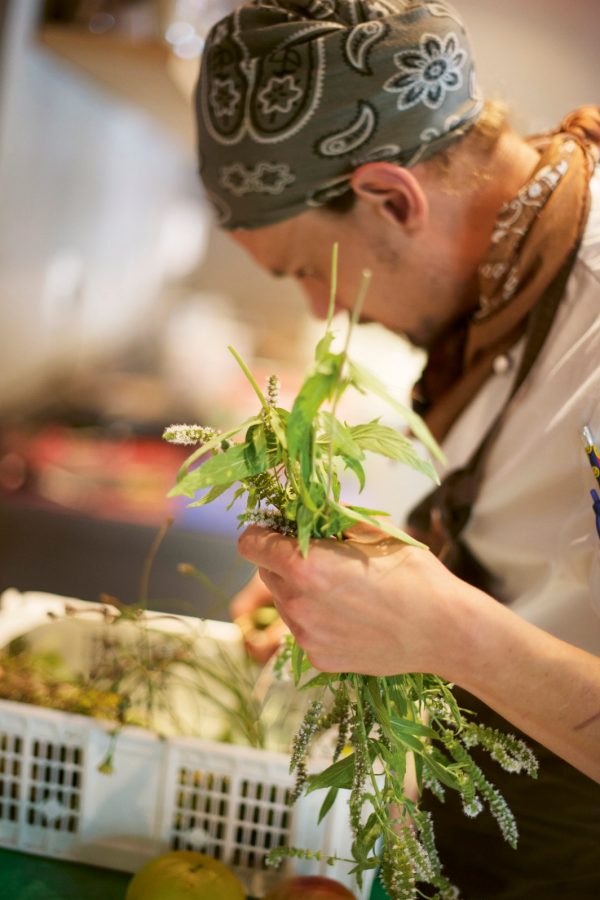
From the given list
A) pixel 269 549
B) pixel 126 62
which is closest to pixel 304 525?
pixel 269 549

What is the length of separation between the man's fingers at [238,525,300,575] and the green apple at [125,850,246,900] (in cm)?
33

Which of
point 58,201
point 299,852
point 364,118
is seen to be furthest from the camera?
point 58,201

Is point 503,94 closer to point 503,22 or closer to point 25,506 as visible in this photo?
point 25,506

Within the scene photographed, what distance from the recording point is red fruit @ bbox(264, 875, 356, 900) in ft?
2.77

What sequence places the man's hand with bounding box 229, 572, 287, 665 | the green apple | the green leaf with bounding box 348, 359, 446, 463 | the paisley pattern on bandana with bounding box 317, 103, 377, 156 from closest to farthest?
Result: the green leaf with bounding box 348, 359, 446, 463 → the green apple → the paisley pattern on bandana with bounding box 317, 103, 377, 156 → the man's hand with bounding box 229, 572, 287, 665

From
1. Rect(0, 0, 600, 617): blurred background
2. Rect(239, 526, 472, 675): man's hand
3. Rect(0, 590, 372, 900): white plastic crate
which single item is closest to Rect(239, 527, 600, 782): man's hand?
Rect(239, 526, 472, 675): man's hand

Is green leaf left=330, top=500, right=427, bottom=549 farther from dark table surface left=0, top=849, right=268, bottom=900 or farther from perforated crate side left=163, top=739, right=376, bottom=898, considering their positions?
dark table surface left=0, top=849, right=268, bottom=900

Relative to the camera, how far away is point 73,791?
97cm

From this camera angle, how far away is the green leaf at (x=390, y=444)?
2.12 feet

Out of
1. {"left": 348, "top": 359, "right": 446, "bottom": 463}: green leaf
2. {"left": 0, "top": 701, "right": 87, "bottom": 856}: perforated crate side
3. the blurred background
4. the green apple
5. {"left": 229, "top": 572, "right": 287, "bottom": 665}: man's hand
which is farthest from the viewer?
the blurred background

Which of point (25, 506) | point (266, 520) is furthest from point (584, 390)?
point (25, 506)

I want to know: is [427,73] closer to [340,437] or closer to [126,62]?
[340,437]

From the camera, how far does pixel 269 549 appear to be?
2.25ft

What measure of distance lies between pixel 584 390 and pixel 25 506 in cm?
199
